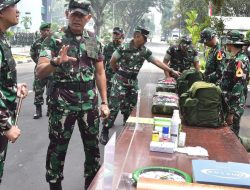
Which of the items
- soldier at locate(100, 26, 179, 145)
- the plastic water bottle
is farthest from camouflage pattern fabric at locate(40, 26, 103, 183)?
soldier at locate(100, 26, 179, 145)

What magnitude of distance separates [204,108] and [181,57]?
3366 millimetres

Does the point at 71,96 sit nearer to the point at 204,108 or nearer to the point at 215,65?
the point at 204,108

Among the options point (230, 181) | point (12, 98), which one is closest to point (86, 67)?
point (12, 98)

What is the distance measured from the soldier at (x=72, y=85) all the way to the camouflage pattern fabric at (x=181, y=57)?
134 inches

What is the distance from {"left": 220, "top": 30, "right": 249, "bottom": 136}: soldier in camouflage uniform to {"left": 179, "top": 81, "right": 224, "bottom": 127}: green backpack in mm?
1141

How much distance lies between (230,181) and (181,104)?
1918mm

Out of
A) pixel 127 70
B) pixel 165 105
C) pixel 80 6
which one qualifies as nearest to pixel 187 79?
pixel 127 70

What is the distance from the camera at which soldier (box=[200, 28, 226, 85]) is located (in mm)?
5352

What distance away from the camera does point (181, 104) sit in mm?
3623

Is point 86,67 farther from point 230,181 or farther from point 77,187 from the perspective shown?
point 230,181

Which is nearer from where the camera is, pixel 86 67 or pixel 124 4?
pixel 86 67

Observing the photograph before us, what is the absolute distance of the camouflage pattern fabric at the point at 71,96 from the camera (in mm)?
3225

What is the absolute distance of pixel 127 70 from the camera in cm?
555

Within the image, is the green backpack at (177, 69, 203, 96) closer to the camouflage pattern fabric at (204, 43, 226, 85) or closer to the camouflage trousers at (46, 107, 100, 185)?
the camouflage pattern fabric at (204, 43, 226, 85)
